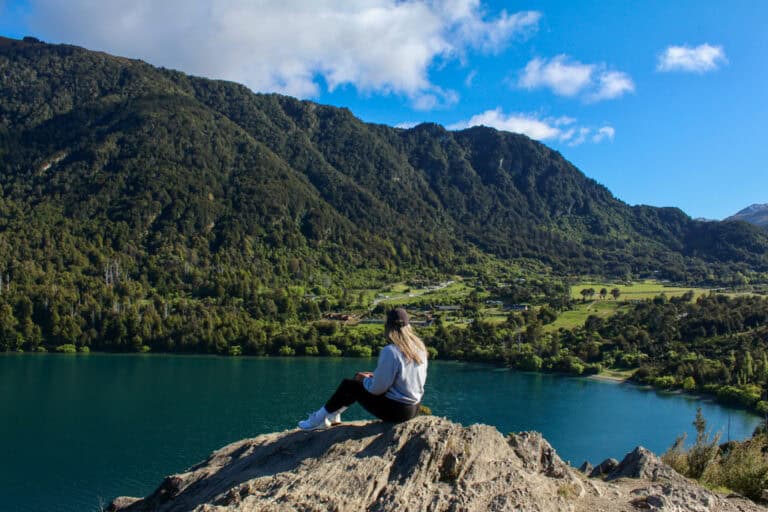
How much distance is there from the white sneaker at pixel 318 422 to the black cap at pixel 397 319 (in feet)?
7.01

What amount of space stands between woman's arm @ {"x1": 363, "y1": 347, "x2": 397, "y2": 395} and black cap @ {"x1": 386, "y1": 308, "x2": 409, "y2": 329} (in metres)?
0.33

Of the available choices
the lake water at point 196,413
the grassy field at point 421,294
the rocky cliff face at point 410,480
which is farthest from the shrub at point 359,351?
the rocky cliff face at point 410,480

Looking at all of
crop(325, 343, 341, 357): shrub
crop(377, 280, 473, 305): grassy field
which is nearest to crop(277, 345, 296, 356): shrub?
crop(325, 343, 341, 357): shrub

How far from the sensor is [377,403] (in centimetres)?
836

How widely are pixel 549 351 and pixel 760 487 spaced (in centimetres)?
7304

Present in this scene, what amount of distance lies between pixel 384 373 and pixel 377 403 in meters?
0.74

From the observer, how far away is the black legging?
27.3ft

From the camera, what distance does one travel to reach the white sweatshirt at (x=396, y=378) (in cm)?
784

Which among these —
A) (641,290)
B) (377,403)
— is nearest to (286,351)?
(377,403)

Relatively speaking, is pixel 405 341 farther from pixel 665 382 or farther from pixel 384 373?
pixel 665 382

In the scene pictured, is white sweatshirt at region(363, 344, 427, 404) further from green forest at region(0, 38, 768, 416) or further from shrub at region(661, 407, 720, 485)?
green forest at region(0, 38, 768, 416)

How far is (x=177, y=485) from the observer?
391 inches

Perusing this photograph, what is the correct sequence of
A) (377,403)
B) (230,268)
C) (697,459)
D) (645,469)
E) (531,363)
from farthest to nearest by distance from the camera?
(230,268) → (531,363) → (697,459) → (645,469) → (377,403)

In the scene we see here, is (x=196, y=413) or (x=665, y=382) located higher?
(x=665, y=382)
